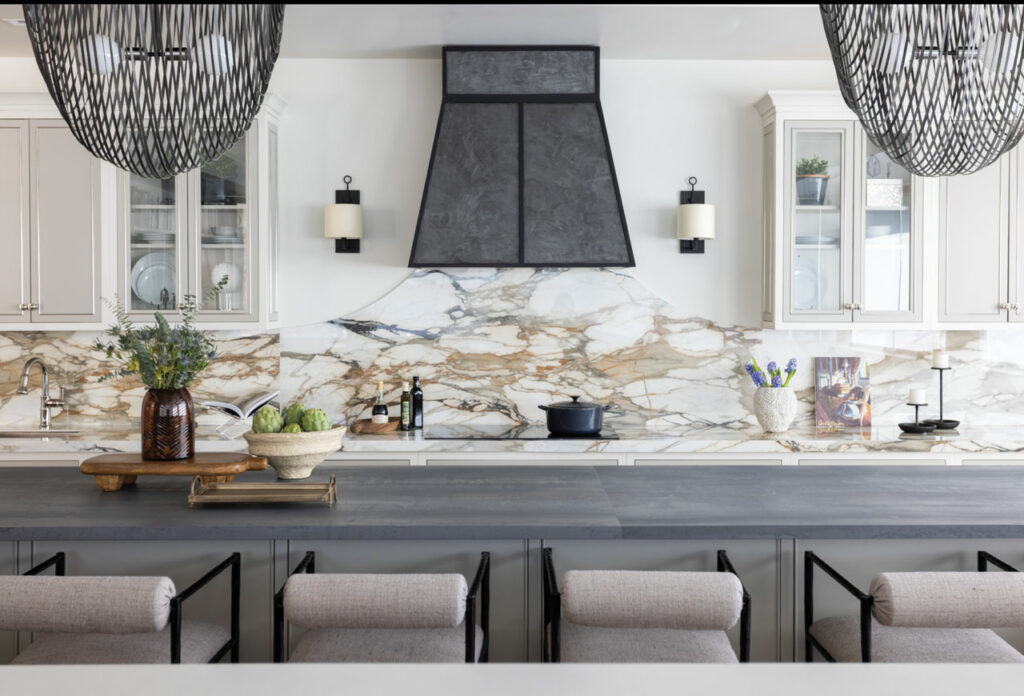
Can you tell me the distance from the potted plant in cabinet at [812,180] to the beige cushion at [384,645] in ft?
9.80

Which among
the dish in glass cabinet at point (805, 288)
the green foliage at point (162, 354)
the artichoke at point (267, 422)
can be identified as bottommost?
the artichoke at point (267, 422)

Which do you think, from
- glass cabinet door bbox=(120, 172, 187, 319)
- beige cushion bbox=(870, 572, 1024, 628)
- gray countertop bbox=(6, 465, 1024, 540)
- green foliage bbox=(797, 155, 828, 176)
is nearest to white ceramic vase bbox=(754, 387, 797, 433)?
green foliage bbox=(797, 155, 828, 176)

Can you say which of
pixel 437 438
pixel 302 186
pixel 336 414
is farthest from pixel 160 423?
pixel 302 186

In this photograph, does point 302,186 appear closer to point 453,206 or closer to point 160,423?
point 453,206

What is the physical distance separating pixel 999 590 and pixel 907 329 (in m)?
2.85

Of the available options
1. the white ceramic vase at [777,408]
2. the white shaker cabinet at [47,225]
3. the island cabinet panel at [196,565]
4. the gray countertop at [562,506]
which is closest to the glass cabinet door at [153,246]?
the white shaker cabinet at [47,225]

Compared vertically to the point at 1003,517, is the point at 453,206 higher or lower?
higher

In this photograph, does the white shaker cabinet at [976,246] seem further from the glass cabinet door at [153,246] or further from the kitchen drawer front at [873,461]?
the glass cabinet door at [153,246]

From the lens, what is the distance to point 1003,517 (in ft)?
7.53

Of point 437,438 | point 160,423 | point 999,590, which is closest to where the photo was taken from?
point 999,590

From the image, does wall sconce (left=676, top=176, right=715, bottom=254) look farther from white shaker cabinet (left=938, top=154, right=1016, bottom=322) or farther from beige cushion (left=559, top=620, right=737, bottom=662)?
beige cushion (left=559, top=620, right=737, bottom=662)

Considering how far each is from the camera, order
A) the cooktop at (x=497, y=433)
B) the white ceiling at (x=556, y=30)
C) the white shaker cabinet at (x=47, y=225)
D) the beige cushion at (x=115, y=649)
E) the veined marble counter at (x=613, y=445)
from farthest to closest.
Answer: the white shaker cabinet at (x=47, y=225), the cooktop at (x=497, y=433), the veined marble counter at (x=613, y=445), the white ceiling at (x=556, y=30), the beige cushion at (x=115, y=649)

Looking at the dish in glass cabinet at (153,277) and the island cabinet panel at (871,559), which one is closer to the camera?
the island cabinet panel at (871,559)

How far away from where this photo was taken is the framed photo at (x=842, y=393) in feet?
15.0
